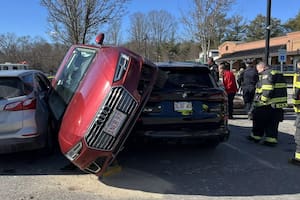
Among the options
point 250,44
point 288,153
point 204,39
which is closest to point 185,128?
point 288,153

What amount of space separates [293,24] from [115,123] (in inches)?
3073

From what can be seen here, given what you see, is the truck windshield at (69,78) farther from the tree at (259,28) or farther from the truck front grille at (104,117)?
the tree at (259,28)

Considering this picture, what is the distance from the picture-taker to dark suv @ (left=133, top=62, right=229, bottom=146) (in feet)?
18.7

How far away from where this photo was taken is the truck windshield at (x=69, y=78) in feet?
17.7

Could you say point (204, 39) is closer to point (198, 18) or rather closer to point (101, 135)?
point (198, 18)

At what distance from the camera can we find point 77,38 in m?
16.7

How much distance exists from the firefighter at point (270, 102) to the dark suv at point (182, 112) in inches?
70.1

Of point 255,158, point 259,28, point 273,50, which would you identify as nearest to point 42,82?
point 255,158

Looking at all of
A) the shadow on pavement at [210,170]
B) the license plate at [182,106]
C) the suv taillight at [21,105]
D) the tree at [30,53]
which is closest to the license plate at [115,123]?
the shadow on pavement at [210,170]

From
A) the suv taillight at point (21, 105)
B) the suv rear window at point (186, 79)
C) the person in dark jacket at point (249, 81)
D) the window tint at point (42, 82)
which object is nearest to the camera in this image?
the suv taillight at point (21, 105)

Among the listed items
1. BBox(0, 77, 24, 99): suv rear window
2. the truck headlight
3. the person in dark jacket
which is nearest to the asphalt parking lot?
BBox(0, 77, 24, 99): suv rear window

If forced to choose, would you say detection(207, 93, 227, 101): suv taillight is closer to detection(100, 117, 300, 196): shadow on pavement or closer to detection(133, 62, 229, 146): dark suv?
detection(133, 62, 229, 146): dark suv

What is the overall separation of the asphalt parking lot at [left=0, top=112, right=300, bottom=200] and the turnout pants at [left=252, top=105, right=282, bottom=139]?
1.25ft

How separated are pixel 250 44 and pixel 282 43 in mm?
10912
